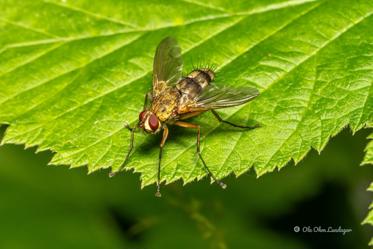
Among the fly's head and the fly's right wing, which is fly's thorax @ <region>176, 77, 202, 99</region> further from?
the fly's head

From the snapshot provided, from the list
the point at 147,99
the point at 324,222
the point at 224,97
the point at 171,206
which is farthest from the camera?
the point at 171,206

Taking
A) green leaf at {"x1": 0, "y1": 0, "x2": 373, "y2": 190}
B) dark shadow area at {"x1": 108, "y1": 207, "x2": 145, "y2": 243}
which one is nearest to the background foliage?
green leaf at {"x1": 0, "y1": 0, "x2": 373, "y2": 190}

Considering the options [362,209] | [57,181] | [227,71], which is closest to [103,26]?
[227,71]

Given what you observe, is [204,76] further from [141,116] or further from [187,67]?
[141,116]

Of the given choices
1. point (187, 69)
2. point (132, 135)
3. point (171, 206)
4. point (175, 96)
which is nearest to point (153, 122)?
point (132, 135)

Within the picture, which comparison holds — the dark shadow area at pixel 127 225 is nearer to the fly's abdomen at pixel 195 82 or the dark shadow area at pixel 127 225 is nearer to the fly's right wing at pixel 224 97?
the fly's abdomen at pixel 195 82

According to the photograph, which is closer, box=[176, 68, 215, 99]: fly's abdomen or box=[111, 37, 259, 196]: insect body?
box=[111, 37, 259, 196]: insect body
